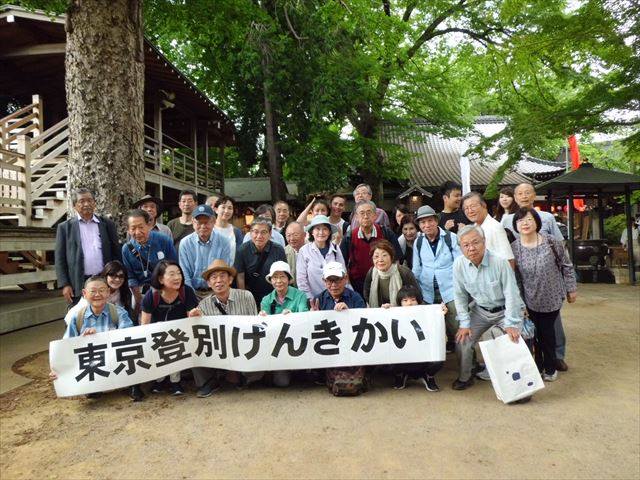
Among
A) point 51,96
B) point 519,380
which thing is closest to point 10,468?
point 519,380

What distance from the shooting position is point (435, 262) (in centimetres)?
454

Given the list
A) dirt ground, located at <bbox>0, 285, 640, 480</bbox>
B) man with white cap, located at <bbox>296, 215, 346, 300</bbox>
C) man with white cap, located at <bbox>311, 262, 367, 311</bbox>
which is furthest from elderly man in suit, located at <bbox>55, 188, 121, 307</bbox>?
man with white cap, located at <bbox>311, 262, 367, 311</bbox>

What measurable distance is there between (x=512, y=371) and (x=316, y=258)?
204 centimetres

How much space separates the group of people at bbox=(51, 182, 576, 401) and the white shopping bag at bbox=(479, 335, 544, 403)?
0.56 feet

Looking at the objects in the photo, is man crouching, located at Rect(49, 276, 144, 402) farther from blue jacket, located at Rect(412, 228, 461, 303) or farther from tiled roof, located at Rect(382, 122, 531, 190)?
tiled roof, located at Rect(382, 122, 531, 190)

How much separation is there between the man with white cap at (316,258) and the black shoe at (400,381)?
113 centimetres

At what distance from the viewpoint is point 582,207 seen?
1534 cm

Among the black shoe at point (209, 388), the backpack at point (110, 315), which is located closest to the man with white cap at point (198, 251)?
the backpack at point (110, 315)

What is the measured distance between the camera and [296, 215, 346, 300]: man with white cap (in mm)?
4426

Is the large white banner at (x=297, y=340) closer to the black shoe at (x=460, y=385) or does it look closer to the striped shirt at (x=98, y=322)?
the striped shirt at (x=98, y=322)

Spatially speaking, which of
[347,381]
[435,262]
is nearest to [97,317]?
[347,381]

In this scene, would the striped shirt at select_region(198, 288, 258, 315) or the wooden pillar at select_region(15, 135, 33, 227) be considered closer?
the striped shirt at select_region(198, 288, 258, 315)

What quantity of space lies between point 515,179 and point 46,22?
17342 mm

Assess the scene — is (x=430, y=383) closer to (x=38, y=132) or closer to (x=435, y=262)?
(x=435, y=262)
